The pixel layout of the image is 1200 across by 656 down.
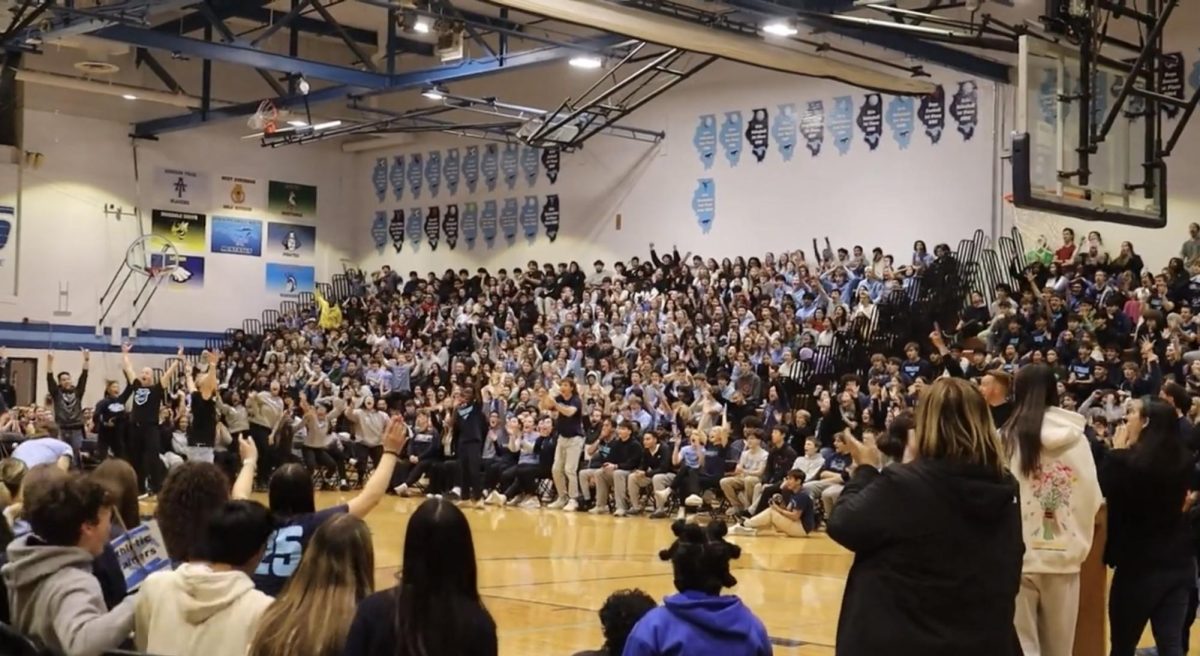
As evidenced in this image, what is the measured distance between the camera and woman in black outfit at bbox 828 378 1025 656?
351 centimetres

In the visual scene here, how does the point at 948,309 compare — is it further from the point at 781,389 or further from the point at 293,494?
the point at 293,494

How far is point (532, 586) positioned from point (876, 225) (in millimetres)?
13563

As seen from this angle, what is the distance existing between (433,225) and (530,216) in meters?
2.76

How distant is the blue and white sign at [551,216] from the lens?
27.2m

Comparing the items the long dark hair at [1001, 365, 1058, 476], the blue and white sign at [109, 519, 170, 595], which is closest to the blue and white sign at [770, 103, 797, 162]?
the long dark hair at [1001, 365, 1058, 476]

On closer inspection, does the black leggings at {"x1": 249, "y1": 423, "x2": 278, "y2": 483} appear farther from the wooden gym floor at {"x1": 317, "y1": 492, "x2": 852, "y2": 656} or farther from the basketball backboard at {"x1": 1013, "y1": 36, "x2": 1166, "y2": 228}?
the basketball backboard at {"x1": 1013, "y1": 36, "x2": 1166, "y2": 228}

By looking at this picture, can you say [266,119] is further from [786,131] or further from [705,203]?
[786,131]

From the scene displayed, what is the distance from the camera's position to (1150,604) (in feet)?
18.0

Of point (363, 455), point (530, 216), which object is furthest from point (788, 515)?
point (530, 216)

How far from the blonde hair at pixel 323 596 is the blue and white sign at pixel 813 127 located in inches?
801

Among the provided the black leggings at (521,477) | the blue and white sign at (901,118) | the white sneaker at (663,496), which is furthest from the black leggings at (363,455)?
the blue and white sign at (901,118)

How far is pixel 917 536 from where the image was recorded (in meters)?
3.51

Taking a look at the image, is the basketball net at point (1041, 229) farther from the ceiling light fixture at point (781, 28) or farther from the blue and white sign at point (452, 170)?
the blue and white sign at point (452, 170)

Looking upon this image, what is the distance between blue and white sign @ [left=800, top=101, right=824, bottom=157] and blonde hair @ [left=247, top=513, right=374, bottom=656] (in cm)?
2035
